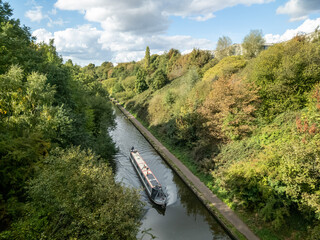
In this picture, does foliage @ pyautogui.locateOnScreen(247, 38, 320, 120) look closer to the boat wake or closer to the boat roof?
the boat wake

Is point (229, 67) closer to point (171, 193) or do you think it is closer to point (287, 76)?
point (287, 76)

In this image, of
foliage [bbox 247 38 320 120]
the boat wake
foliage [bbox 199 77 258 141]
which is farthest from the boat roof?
foliage [bbox 247 38 320 120]

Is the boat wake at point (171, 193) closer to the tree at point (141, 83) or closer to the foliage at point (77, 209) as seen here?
the foliage at point (77, 209)

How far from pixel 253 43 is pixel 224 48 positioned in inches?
377

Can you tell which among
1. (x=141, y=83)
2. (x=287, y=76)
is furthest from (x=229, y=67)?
(x=141, y=83)

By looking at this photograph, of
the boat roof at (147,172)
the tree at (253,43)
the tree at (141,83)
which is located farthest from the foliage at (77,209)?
the tree at (141,83)

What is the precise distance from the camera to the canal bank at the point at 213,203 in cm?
1283

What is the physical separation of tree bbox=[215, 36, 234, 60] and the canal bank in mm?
26890

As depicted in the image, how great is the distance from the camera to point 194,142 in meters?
24.0

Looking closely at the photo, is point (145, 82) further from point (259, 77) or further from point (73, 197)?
point (73, 197)

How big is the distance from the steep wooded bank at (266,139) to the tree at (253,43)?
7040 millimetres

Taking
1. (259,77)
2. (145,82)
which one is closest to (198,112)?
(259,77)

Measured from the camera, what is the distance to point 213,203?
51.4 ft

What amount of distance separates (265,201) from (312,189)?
3062 mm
